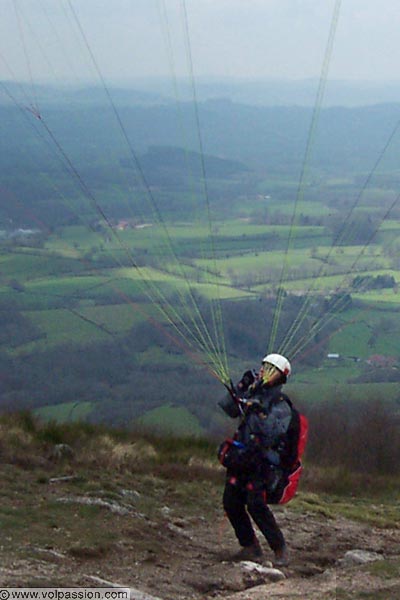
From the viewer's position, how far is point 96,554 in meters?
9.31

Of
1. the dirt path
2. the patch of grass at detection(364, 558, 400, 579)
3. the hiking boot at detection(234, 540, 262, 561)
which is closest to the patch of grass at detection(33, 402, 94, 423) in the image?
the dirt path

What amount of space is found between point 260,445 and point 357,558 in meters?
2.32

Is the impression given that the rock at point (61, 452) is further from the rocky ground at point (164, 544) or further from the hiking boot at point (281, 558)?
the hiking boot at point (281, 558)

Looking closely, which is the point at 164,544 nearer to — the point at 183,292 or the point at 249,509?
Result: the point at 249,509

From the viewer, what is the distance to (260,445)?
944 cm

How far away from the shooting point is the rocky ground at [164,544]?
8.53 metres

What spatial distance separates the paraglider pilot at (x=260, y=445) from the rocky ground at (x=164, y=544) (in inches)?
27.5

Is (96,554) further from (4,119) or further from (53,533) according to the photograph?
(4,119)

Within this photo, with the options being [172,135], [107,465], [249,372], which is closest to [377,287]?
[172,135]

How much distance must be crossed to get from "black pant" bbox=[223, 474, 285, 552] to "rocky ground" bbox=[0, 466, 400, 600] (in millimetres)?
312

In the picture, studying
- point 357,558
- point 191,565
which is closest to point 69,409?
point 357,558

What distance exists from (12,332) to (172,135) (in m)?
21.6

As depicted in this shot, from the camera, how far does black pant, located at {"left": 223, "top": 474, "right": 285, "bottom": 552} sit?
9.55m

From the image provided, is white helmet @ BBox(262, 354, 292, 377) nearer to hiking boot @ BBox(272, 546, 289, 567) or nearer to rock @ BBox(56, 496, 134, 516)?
hiking boot @ BBox(272, 546, 289, 567)
